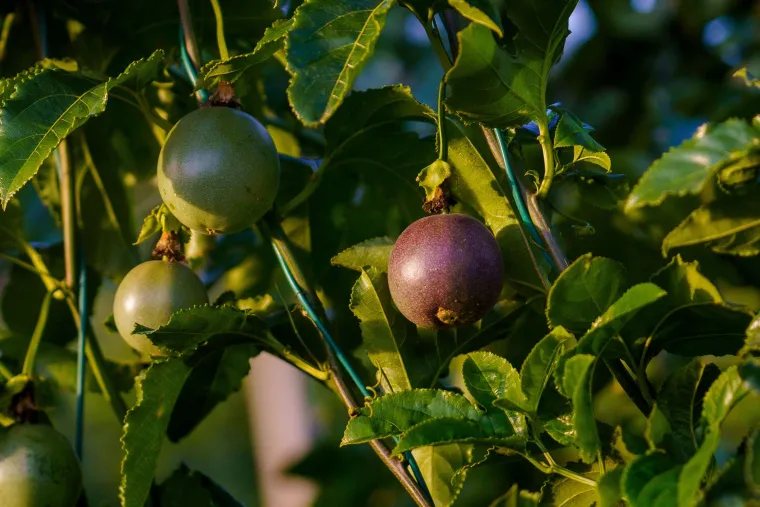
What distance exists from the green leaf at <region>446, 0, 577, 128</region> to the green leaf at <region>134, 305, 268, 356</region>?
31 centimetres

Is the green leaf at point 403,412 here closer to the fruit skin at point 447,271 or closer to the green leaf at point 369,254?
the fruit skin at point 447,271

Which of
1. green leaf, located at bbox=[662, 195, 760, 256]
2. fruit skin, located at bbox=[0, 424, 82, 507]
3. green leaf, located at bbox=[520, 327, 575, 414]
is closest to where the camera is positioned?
green leaf, located at bbox=[520, 327, 575, 414]

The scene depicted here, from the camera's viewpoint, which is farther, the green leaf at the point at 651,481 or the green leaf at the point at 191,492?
the green leaf at the point at 191,492

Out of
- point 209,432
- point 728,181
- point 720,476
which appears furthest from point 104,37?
point 209,432

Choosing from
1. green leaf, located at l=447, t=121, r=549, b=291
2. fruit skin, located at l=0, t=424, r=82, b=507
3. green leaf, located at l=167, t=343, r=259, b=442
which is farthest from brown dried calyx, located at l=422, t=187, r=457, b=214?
fruit skin, located at l=0, t=424, r=82, b=507

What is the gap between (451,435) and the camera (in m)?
0.67

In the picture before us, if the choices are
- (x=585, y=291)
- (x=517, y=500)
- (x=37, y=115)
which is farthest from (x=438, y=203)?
(x=37, y=115)

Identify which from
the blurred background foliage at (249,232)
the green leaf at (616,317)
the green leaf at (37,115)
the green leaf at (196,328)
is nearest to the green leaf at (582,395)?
the green leaf at (616,317)

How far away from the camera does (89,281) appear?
1188 mm

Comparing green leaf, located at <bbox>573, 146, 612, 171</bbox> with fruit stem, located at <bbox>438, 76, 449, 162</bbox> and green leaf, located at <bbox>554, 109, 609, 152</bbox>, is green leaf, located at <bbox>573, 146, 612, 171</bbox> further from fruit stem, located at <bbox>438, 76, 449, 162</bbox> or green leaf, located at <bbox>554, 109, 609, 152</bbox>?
fruit stem, located at <bbox>438, 76, 449, 162</bbox>

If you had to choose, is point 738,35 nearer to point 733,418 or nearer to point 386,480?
point 733,418

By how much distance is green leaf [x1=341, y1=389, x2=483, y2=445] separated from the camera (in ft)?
2.29

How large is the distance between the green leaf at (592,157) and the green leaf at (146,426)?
46 centimetres

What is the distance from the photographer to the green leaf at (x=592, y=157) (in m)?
0.78
